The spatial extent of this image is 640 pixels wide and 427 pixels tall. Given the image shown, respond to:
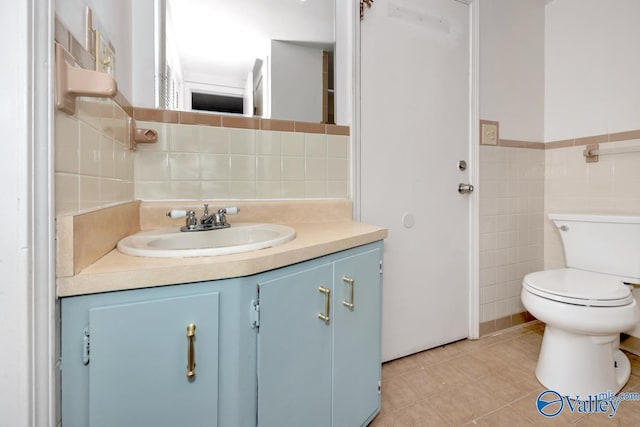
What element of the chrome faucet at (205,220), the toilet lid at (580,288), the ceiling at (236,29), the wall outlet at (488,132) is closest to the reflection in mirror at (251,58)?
the ceiling at (236,29)

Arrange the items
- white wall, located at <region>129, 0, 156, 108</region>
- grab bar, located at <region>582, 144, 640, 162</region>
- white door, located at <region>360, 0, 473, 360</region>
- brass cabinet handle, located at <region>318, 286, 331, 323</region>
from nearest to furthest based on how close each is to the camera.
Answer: brass cabinet handle, located at <region>318, 286, 331, 323</region>
white wall, located at <region>129, 0, 156, 108</region>
white door, located at <region>360, 0, 473, 360</region>
grab bar, located at <region>582, 144, 640, 162</region>

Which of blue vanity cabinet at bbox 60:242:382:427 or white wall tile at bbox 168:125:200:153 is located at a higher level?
white wall tile at bbox 168:125:200:153

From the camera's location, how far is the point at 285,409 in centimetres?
80

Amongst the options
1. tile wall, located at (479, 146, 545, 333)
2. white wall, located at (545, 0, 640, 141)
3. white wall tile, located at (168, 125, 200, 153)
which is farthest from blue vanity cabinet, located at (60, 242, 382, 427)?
white wall, located at (545, 0, 640, 141)

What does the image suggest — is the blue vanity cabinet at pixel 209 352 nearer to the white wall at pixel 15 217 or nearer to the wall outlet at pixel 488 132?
the white wall at pixel 15 217

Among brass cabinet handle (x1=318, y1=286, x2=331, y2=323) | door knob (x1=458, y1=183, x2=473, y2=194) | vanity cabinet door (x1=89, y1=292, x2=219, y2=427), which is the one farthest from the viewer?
door knob (x1=458, y1=183, x2=473, y2=194)

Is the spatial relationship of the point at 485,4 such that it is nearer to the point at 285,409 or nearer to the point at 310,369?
the point at 310,369

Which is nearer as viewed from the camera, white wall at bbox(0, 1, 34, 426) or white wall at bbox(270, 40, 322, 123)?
white wall at bbox(0, 1, 34, 426)

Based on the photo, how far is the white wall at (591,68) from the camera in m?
1.64

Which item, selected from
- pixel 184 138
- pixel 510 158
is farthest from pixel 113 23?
pixel 510 158

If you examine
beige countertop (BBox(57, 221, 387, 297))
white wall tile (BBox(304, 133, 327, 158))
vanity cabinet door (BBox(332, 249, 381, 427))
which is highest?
white wall tile (BBox(304, 133, 327, 158))

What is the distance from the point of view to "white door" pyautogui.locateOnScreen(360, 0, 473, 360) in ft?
4.96

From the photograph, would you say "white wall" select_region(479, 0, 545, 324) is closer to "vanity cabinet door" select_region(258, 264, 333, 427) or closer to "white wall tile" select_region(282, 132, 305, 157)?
"white wall tile" select_region(282, 132, 305, 157)

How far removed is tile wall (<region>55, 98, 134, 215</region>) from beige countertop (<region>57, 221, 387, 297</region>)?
131 mm
